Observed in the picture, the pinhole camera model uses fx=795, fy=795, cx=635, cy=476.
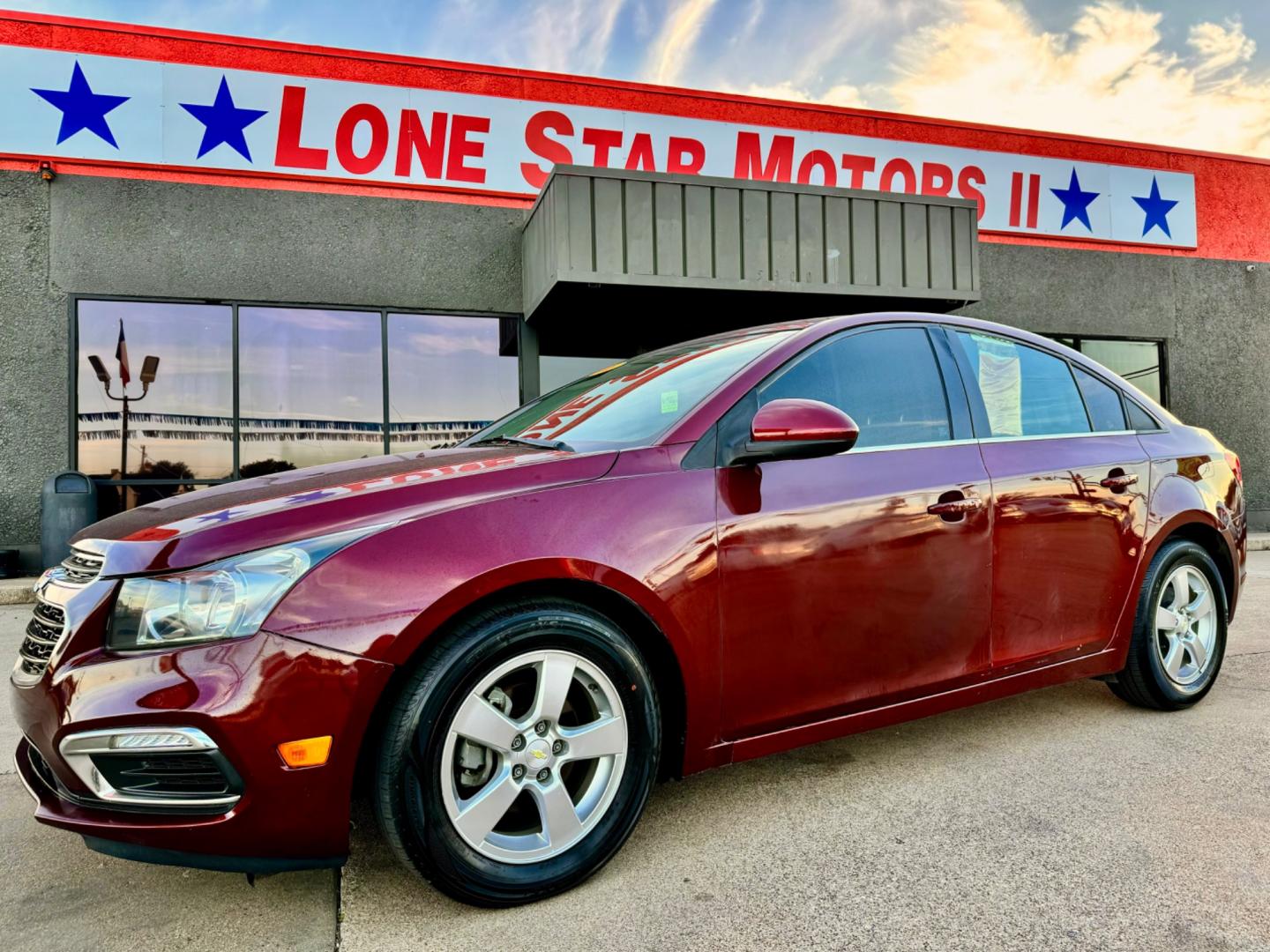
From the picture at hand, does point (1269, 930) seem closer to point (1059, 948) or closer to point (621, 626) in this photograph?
point (1059, 948)

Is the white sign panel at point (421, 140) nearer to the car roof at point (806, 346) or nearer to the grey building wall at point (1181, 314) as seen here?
the grey building wall at point (1181, 314)

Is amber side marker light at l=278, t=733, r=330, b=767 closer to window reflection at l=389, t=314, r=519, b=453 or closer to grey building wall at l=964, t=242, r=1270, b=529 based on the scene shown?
window reflection at l=389, t=314, r=519, b=453

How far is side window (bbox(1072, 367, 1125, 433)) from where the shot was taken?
3242 mm

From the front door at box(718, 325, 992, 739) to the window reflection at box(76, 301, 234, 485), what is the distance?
7.66m

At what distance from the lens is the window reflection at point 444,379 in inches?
349

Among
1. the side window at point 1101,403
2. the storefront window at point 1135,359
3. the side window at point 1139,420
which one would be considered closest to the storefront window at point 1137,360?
the storefront window at point 1135,359

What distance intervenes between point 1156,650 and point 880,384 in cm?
166

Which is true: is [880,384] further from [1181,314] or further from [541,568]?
[1181,314]

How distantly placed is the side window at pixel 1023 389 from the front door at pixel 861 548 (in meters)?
0.17

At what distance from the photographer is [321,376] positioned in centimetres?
870

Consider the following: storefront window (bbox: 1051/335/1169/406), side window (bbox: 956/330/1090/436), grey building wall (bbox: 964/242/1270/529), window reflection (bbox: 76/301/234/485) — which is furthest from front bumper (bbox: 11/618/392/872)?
storefront window (bbox: 1051/335/1169/406)

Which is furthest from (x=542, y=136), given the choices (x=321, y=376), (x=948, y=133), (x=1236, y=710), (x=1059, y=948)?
(x=1059, y=948)

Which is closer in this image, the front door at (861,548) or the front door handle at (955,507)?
the front door at (861,548)

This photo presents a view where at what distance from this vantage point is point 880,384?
272cm
